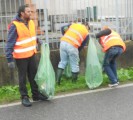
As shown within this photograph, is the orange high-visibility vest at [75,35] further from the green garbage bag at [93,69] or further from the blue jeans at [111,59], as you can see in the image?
the blue jeans at [111,59]

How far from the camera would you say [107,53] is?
26.2ft

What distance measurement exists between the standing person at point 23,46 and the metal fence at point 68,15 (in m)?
1.72

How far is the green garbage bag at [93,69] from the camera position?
7.88 m

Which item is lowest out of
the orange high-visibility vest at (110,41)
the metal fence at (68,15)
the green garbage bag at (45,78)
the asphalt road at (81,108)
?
the asphalt road at (81,108)

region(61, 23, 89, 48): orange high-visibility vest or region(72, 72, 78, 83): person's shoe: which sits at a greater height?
region(61, 23, 89, 48): orange high-visibility vest

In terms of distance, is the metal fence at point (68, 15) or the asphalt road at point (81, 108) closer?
the asphalt road at point (81, 108)

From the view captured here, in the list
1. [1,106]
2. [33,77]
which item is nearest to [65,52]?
[33,77]

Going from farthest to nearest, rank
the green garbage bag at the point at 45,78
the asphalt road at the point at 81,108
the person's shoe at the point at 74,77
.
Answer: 1. the person's shoe at the point at 74,77
2. the green garbage bag at the point at 45,78
3. the asphalt road at the point at 81,108

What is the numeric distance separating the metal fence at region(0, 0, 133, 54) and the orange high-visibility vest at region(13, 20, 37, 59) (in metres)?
1.75

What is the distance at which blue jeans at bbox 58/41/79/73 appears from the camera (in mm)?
8047

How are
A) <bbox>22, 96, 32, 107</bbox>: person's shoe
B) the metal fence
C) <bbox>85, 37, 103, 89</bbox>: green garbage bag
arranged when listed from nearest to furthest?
<bbox>22, 96, 32, 107</bbox>: person's shoe < <bbox>85, 37, 103, 89</bbox>: green garbage bag < the metal fence

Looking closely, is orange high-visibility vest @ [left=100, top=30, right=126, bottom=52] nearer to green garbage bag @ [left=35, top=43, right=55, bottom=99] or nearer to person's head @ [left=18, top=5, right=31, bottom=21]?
green garbage bag @ [left=35, top=43, right=55, bottom=99]

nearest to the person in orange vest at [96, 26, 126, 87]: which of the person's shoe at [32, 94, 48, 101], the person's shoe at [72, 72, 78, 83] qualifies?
the person's shoe at [72, 72, 78, 83]

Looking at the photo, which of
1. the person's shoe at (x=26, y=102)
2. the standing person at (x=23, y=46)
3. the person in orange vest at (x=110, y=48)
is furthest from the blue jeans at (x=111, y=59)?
the person's shoe at (x=26, y=102)
